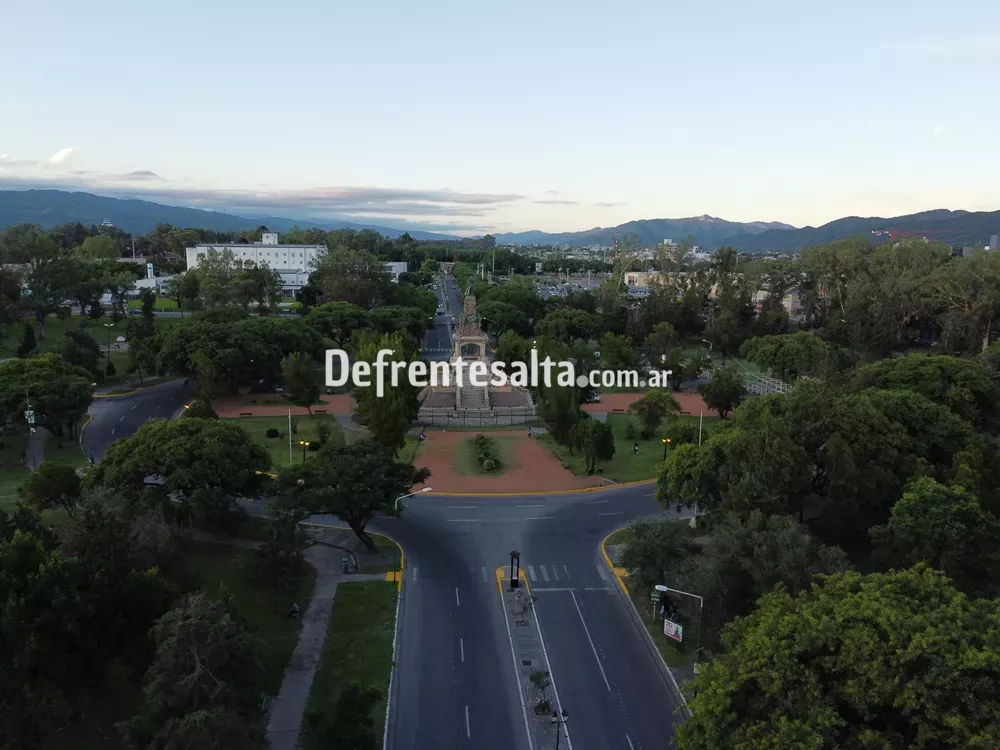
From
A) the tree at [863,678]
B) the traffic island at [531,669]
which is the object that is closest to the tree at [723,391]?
the traffic island at [531,669]

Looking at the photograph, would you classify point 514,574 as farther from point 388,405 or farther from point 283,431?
point 283,431

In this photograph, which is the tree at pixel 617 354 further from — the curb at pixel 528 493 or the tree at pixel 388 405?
the curb at pixel 528 493

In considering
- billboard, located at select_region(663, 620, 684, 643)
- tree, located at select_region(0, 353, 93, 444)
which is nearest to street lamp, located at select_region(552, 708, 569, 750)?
billboard, located at select_region(663, 620, 684, 643)

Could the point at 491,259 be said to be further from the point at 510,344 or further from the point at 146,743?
the point at 146,743

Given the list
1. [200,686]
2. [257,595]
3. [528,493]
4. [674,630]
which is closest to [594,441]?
[528,493]

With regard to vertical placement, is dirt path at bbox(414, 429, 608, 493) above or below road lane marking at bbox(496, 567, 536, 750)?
above

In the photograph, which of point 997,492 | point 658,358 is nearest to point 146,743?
point 997,492

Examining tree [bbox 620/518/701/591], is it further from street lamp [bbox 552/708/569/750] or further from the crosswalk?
street lamp [bbox 552/708/569/750]
